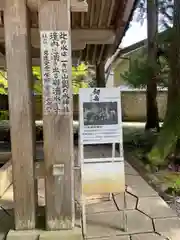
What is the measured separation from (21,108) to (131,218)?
1.50m

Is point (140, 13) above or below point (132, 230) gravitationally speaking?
above

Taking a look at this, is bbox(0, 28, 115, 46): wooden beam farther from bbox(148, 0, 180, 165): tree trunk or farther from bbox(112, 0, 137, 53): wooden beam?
bbox(148, 0, 180, 165): tree trunk

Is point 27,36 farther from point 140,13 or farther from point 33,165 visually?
point 140,13

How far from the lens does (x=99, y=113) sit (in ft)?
8.55

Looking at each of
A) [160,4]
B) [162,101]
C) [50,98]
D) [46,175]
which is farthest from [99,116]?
[162,101]

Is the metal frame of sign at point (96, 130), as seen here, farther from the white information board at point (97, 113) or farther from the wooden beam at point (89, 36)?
the wooden beam at point (89, 36)

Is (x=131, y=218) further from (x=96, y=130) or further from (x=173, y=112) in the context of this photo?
(x=173, y=112)

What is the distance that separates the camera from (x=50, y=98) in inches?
95.7

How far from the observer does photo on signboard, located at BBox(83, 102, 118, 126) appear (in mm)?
2600

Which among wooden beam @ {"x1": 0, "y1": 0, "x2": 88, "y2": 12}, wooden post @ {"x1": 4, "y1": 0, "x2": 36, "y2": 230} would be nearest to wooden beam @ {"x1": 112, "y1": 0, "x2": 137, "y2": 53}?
wooden beam @ {"x1": 0, "y1": 0, "x2": 88, "y2": 12}

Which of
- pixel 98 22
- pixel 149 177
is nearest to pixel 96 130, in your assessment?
pixel 149 177

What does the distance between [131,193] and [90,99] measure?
Result: 1.52 meters

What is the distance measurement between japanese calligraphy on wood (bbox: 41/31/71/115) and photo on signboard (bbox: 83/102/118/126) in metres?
0.22

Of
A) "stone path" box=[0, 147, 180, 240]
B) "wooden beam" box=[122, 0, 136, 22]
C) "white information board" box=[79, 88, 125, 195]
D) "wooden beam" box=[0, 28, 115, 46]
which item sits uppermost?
"wooden beam" box=[122, 0, 136, 22]
